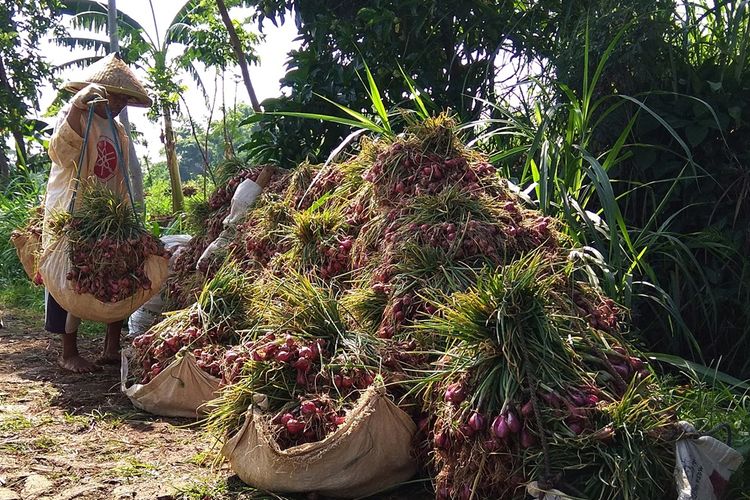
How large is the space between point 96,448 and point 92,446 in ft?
0.11

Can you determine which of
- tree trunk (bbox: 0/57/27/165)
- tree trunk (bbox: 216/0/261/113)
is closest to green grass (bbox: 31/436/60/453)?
tree trunk (bbox: 216/0/261/113)

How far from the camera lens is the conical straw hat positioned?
13.4 ft

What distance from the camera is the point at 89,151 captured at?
4.08 metres

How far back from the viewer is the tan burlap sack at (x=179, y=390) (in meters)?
3.25

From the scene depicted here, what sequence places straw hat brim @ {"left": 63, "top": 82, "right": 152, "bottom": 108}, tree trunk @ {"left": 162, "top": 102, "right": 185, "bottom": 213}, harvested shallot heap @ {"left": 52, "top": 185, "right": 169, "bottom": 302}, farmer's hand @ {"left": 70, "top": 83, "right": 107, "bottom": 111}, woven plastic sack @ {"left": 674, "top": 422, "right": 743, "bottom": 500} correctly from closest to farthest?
woven plastic sack @ {"left": 674, "top": 422, "right": 743, "bottom": 500} < harvested shallot heap @ {"left": 52, "top": 185, "right": 169, "bottom": 302} < farmer's hand @ {"left": 70, "top": 83, "right": 107, "bottom": 111} < straw hat brim @ {"left": 63, "top": 82, "right": 152, "bottom": 108} < tree trunk @ {"left": 162, "top": 102, "right": 185, "bottom": 213}

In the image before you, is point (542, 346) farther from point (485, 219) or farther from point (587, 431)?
point (485, 219)

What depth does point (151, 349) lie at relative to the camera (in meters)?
3.52

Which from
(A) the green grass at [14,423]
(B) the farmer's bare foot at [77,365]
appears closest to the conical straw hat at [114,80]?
(B) the farmer's bare foot at [77,365]

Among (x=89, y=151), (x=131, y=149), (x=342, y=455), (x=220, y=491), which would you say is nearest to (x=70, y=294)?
(x=89, y=151)

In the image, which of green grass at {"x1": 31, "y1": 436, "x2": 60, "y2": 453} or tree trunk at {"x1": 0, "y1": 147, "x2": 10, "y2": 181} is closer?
green grass at {"x1": 31, "y1": 436, "x2": 60, "y2": 453}

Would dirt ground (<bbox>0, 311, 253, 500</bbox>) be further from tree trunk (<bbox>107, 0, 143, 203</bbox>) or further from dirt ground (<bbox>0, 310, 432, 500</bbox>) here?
tree trunk (<bbox>107, 0, 143, 203</bbox>)

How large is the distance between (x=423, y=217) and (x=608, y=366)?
1013mm

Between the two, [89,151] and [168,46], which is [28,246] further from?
[168,46]

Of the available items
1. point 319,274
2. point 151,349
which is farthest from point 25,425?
point 319,274
